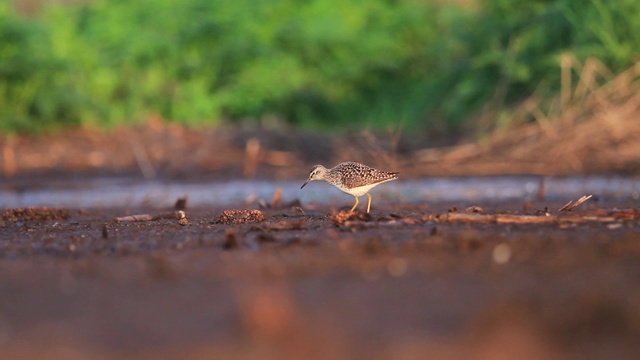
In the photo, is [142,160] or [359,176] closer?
[359,176]

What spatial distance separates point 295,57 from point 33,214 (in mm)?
15116

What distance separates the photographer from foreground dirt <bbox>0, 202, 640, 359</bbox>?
15.1 ft

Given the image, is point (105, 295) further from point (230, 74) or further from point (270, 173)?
point (230, 74)

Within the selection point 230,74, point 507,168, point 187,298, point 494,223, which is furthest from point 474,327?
point 230,74

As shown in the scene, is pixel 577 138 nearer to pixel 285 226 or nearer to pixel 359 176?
pixel 359 176

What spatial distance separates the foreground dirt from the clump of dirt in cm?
216

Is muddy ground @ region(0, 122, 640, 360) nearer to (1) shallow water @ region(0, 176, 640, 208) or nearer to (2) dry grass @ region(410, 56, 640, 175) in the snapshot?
(1) shallow water @ region(0, 176, 640, 208)

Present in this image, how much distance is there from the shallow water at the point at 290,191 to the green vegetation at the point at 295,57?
2.96 meters

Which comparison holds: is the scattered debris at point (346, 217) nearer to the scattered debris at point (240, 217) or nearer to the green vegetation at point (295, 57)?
the scattered debris at point (240, 217)

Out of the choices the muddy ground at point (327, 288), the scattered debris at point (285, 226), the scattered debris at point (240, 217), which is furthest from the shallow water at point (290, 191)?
the scattered debris at point (285, 226)

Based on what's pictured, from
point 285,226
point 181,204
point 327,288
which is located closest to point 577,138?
point 181,204

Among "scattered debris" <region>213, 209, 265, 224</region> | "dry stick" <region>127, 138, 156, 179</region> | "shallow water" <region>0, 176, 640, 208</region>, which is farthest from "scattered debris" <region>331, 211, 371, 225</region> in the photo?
"dry stick" <region>127, 138, 156, 179</region>

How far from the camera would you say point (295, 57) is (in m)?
24.6

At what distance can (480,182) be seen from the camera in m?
15.8
